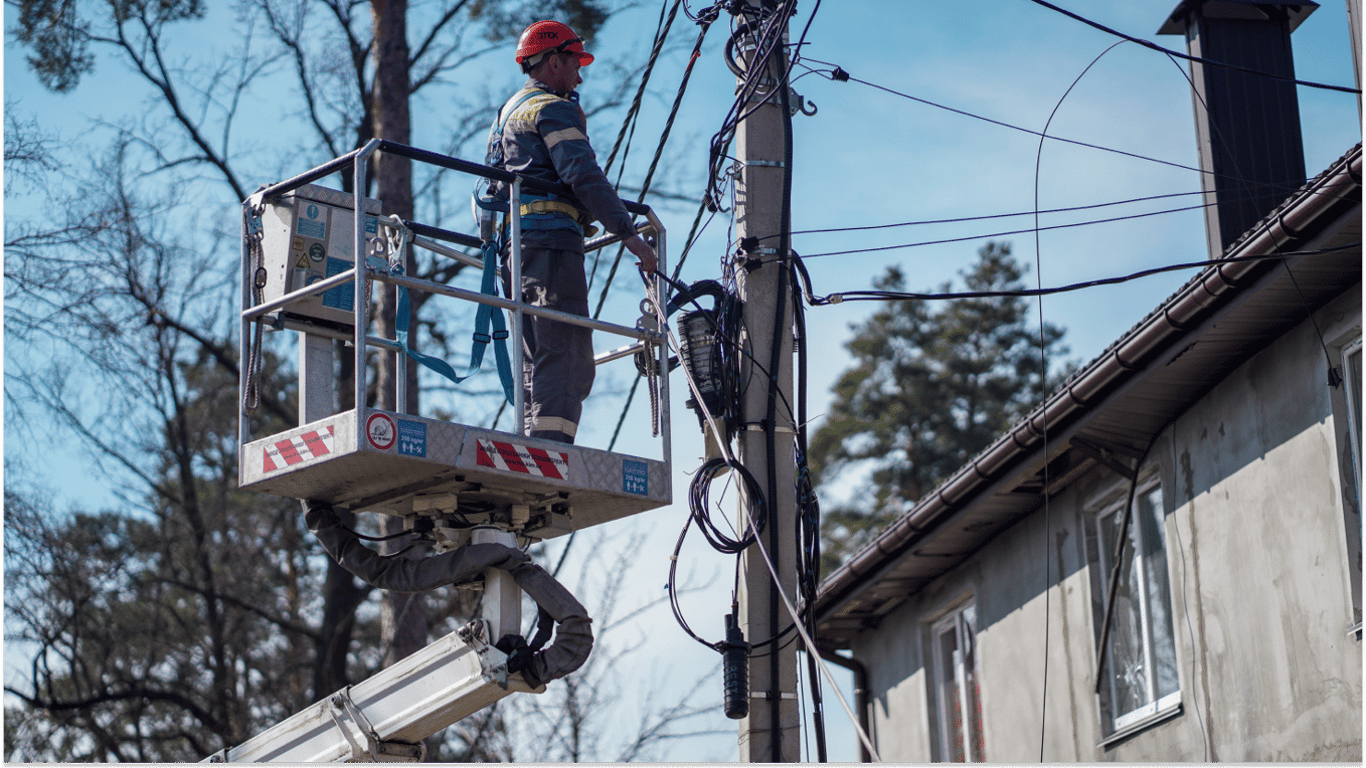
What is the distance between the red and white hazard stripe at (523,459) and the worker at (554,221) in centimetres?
33

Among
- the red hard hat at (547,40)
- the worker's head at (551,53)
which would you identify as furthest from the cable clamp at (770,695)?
the red hard hat at (547,40)

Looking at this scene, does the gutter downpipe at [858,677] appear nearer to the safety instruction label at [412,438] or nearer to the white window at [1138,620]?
the white window at [1138,620]

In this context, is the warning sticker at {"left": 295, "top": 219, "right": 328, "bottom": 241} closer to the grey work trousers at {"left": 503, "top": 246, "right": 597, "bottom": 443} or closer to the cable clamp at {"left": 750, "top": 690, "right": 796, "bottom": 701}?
the grey work trousers at {"left": 503, "top": 246, "right": 597, "bottom": 443}

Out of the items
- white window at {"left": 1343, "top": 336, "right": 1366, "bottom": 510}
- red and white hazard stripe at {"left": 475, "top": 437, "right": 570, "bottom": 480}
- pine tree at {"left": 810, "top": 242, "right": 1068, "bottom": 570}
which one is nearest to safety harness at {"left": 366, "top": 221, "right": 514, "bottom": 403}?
red and white hazard stripe at {"left": 475, "top": 437, "right": 570, "bottom": 480}

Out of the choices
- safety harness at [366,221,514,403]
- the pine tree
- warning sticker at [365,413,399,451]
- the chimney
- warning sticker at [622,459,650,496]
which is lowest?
warning sticker at [365,413,399,451]

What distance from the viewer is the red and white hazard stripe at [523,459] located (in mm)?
7547

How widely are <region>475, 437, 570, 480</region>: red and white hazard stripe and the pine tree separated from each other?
29.5 meters

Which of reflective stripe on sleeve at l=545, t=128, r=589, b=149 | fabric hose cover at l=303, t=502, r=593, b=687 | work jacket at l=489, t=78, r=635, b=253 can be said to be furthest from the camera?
reflective stripe on sleeve at l=545, t=128, r=589, b=149

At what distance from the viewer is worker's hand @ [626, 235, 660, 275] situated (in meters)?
8.27

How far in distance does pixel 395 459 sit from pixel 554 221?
5.36 ft

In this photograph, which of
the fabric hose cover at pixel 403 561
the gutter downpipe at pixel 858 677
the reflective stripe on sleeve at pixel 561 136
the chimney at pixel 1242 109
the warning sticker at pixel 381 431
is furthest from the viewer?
the gutter downpipe at pixel 858 677

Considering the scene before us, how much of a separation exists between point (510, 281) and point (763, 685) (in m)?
2.34

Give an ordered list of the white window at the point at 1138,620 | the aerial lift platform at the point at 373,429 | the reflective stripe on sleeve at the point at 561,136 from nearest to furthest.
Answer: the aerial lift platform at the point at 373,429 < the reflective stripe on sleeve at the point at 561,136 < the white window at the point at 1138,620

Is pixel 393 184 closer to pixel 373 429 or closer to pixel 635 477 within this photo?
pixel 635 477
